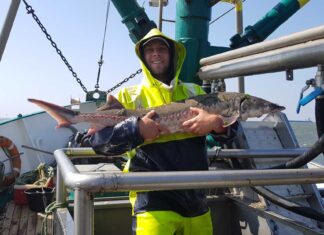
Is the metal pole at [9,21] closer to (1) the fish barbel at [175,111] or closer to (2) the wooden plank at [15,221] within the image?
(1) the fish barbel at [175,111]

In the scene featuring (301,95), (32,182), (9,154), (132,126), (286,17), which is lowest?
(32,182)

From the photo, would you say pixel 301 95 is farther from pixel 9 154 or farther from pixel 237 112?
pixel 9 154

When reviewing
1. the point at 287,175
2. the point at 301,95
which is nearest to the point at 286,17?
the point at 301,95

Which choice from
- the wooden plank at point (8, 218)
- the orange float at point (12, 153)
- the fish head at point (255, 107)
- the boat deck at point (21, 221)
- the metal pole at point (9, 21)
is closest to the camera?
the fish head at point (255, 107)

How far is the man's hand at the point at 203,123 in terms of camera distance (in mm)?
2471

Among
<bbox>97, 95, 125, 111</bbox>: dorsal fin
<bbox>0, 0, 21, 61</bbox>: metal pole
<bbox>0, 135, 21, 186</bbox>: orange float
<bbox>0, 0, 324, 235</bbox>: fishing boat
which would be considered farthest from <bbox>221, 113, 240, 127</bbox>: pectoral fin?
<bbox>0, 135, 21, 186</bbox>: orange float

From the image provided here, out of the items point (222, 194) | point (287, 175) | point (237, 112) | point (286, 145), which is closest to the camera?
point (287, 175)

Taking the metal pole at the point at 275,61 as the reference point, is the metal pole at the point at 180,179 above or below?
below

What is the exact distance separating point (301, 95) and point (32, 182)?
23.6 feet

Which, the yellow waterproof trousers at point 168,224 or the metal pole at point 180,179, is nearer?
the metal pole at point 180,179

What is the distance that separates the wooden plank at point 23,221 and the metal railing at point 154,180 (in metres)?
4.71

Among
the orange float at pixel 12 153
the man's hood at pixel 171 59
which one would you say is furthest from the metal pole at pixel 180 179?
the orange float at pixel 12 153

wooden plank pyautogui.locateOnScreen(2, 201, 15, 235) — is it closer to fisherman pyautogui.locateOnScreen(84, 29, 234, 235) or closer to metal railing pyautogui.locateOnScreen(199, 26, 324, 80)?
fisherman pyautogui.locateOnScreen(84, 29, 234, 235)

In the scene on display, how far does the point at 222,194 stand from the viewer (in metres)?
3.92
